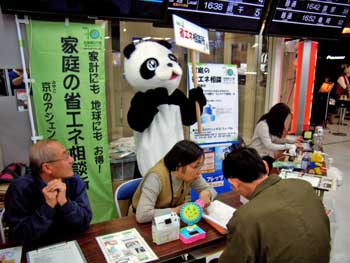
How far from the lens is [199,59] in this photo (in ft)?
12.0

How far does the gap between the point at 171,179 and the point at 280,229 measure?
91cm

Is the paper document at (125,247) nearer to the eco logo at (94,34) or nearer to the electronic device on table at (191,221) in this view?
the electronic device on table at (191,221)

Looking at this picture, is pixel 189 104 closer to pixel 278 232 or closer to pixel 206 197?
pixel 206 197

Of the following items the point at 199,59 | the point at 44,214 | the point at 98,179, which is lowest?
the point at 98,179

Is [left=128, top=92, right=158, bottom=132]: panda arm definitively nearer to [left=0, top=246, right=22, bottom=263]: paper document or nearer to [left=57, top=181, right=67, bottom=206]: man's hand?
[left=57, top=181, right=67, bottom=206]: man's hand

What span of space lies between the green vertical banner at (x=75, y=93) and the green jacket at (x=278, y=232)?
1.92 m

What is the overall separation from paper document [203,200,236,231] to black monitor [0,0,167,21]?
5.53 feet

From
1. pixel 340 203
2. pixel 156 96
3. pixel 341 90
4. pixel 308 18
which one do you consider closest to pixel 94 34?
pixel 156 96

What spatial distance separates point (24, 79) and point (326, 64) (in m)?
11.1

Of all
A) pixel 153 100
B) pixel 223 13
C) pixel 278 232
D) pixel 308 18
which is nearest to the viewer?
pixel 278 232

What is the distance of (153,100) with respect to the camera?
8.04 ft

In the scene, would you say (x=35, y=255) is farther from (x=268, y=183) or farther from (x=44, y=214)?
(x=268, y=183)

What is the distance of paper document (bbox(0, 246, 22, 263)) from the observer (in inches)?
54.0

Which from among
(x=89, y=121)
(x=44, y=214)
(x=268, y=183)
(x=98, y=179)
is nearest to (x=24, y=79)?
(x=89, y=121)
